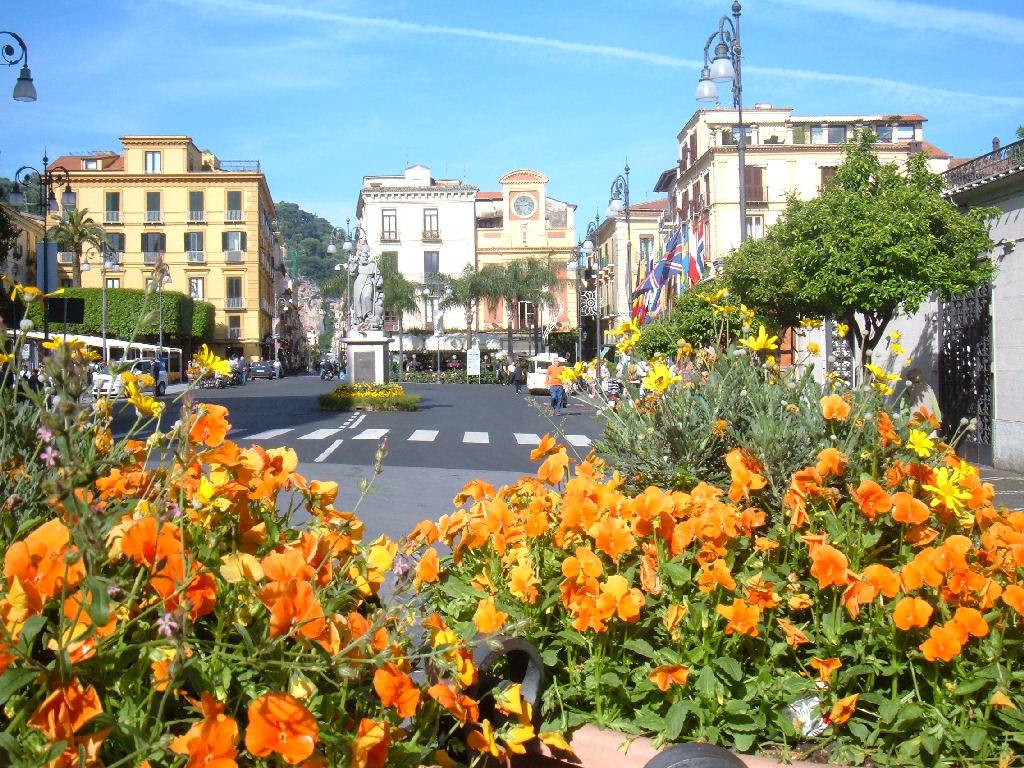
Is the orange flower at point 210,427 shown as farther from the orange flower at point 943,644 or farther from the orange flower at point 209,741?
the orange flower at point 943,644

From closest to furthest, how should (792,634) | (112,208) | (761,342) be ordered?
1. (792,634)
2. (761,342)
3. (112,208)

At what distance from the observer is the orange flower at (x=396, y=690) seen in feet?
5.56

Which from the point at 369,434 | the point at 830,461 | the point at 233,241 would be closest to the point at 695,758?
the point at 830,461

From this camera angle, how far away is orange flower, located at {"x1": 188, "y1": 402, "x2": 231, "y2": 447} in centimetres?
216

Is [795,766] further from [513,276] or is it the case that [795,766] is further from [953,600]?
[513,276]

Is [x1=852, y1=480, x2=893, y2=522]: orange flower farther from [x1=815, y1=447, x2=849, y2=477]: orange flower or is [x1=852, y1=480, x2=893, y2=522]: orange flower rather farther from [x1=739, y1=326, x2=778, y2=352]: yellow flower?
[x1=739, y1=326, x2=778, y2=352]: yellow flower

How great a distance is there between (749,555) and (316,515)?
131 centimetres

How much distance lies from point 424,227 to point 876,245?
210ft

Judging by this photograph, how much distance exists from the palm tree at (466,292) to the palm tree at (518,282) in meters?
0.46

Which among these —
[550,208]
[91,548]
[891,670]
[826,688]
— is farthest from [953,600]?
[550,208]

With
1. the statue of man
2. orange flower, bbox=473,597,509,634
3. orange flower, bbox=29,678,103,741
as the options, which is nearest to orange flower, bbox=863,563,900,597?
orange flower, bbox=473,597,509,634

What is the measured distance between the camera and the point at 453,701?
1.82m

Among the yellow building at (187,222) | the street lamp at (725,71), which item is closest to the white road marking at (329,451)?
the street lamp at (725,71)

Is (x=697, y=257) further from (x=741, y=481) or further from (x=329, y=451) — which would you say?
(x=741, y=481)
